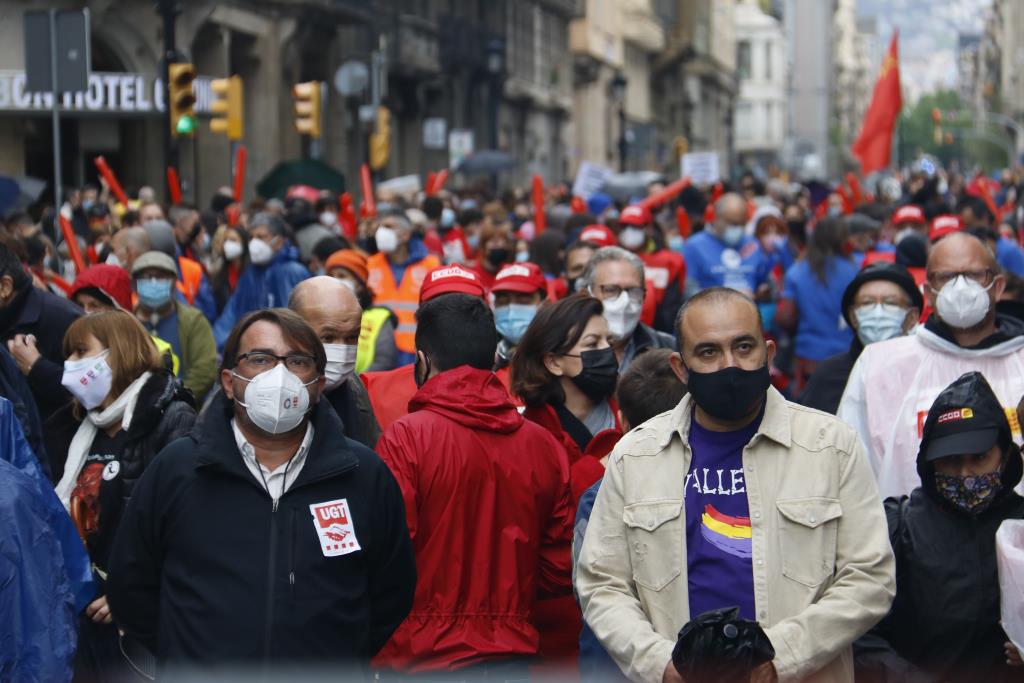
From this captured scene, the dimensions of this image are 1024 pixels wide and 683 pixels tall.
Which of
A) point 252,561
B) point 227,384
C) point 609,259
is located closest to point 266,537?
point 252,561

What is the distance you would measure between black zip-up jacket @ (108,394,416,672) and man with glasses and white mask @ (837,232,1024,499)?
220 centimetres

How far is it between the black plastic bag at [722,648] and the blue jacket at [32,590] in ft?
5.48

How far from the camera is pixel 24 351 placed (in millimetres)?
6953

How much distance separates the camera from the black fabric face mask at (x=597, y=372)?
6.05 m

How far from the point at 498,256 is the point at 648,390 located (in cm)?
715

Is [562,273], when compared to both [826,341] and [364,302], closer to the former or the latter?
[826,341]

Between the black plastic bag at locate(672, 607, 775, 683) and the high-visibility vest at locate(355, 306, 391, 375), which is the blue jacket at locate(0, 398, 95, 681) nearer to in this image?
the black plastic bag at locate(672, 607, 775, 683)

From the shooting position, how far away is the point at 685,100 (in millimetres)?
86000

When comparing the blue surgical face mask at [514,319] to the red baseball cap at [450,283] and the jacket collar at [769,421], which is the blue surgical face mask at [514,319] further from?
the jacket collar at [769,421]

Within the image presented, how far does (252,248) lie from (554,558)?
670 cm

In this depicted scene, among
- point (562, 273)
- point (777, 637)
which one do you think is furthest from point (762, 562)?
point (562, 273)

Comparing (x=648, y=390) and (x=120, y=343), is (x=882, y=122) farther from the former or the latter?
(x=648, y=390)

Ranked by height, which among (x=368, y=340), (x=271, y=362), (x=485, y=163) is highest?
(x=485, y=163)

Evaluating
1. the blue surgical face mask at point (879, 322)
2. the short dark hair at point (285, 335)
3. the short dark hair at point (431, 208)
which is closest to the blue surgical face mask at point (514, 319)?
the blue surgical face mask at point (879, 322)
